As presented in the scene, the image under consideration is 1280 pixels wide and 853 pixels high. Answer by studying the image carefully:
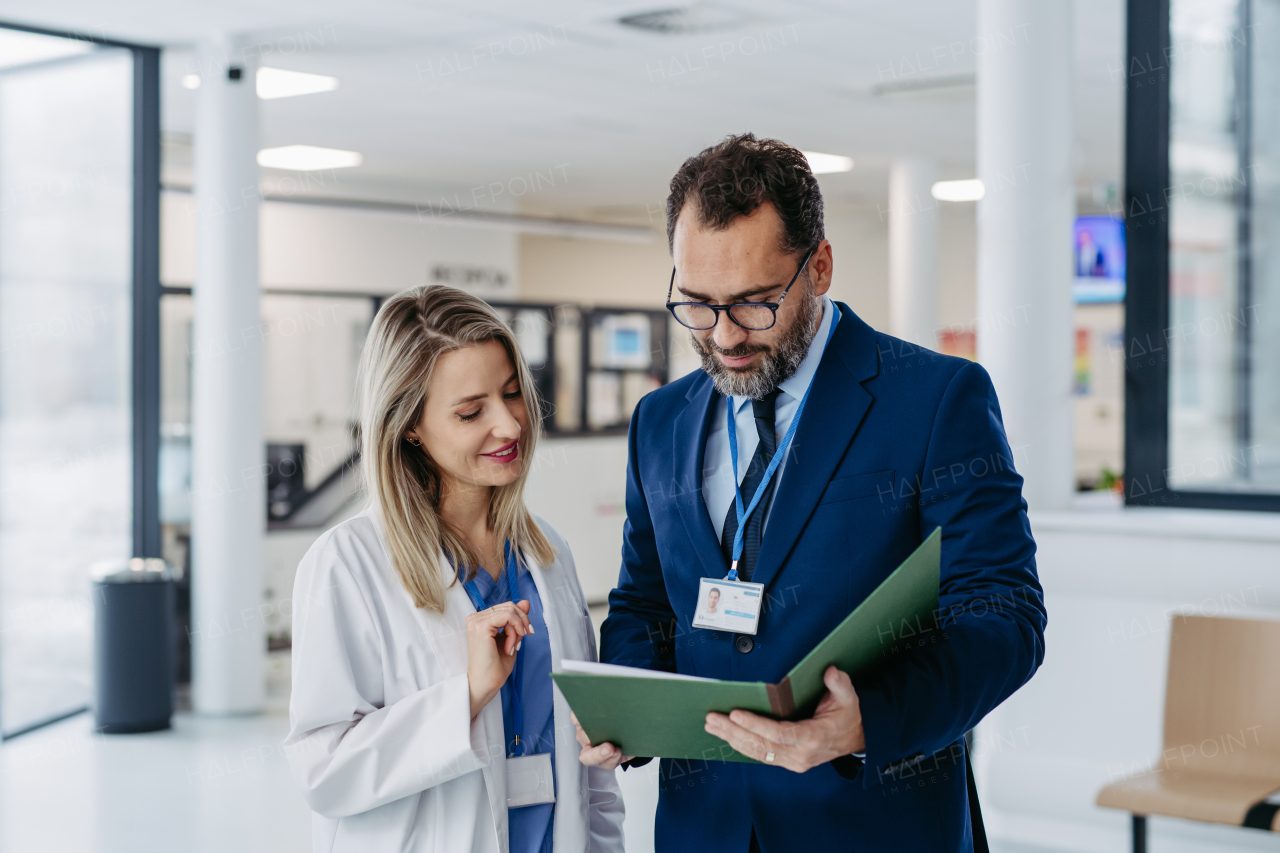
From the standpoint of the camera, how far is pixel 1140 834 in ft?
11.3

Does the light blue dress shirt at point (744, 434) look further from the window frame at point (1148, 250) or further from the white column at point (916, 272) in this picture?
the white column at point (916, 272)

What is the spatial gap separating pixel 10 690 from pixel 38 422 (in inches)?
51.6

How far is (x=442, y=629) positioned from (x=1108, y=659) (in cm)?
305

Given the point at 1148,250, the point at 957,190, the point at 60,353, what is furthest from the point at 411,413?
the point at 957,190

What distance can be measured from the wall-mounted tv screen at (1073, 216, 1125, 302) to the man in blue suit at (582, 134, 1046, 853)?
9.77 m

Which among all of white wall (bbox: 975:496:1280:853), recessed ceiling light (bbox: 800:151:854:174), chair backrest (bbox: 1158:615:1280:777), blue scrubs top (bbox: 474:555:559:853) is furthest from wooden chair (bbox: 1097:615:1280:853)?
recessed ceiling light (bbox: 800:151:854:174)

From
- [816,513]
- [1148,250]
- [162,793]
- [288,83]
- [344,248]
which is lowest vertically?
[162,793]

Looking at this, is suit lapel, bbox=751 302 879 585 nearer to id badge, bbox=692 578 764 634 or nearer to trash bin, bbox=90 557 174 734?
id badge, bbox=692 578 764 634

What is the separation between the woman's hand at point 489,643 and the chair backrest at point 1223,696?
8.66 feet

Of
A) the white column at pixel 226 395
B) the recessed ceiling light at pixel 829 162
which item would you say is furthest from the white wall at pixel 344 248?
the recessed ceiling light at pixel 829 162

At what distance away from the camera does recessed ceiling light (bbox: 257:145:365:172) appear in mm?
9188

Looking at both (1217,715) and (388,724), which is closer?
(388,724)

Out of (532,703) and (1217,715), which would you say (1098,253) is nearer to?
(1217,715)

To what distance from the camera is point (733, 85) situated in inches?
279
